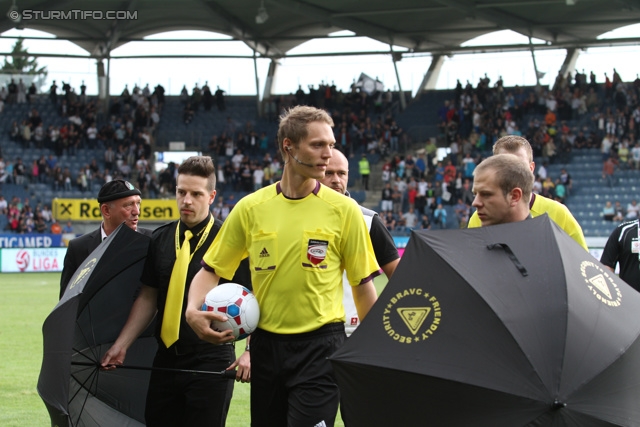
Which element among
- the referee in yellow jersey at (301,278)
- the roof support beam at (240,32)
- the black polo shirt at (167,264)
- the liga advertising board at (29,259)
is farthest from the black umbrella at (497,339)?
the roof support beam at (240,32)

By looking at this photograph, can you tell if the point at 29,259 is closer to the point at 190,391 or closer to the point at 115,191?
the point at 115,191

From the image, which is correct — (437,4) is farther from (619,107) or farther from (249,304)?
(249,304)

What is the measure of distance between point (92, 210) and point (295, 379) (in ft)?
107

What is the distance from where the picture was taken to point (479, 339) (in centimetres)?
367

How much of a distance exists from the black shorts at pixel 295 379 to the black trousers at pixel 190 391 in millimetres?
807

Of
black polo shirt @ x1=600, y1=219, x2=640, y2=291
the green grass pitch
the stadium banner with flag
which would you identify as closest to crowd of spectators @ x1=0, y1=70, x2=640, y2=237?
the stadium banner with flag

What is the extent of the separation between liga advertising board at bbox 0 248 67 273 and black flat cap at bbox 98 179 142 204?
25895mm

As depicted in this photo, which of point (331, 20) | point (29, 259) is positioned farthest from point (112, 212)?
point (331, 20)

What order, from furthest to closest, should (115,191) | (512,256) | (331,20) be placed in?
(331,20), (115,191), (512,256)

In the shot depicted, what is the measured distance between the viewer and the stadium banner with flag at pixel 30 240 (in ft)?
111

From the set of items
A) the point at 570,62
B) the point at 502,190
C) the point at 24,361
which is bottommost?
the point at 24,361

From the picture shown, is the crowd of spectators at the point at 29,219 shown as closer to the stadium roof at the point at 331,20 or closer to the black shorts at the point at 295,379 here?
the stadium roof at the point at 331,20

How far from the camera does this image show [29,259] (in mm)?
31688

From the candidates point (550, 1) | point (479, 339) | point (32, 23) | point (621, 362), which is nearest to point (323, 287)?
point (479, 339)
